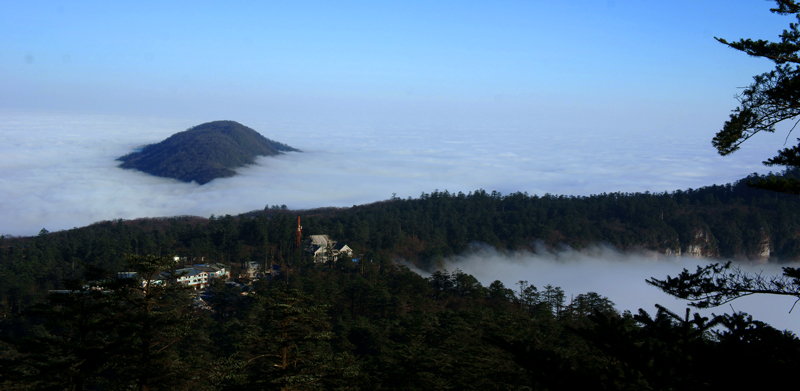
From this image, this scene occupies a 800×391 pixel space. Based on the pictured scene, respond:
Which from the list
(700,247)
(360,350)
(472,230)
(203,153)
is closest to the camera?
(360,350)

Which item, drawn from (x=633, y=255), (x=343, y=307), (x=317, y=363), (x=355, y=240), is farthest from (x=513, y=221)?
(x=317, y=363)

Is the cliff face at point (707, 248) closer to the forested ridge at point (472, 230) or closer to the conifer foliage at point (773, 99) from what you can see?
the forested ridge at point (472, 230)

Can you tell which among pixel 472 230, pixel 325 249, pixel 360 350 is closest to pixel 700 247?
pixel 472 230

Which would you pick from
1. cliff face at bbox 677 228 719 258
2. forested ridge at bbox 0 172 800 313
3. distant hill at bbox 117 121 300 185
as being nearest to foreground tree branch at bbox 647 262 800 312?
forested ridge at bbox 0 172 800 313

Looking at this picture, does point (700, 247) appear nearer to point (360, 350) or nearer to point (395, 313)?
point (395, 313)

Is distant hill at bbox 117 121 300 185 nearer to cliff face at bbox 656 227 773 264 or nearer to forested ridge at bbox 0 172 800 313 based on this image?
forested ridge at bbox 0 172 800 313

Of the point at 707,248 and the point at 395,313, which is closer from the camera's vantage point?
the point at 395,313

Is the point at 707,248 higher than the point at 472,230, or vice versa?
the point at 472,230

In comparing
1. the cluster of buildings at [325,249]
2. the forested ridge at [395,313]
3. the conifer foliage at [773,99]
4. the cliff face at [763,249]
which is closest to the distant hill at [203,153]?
the forested ridge at [395,313]
